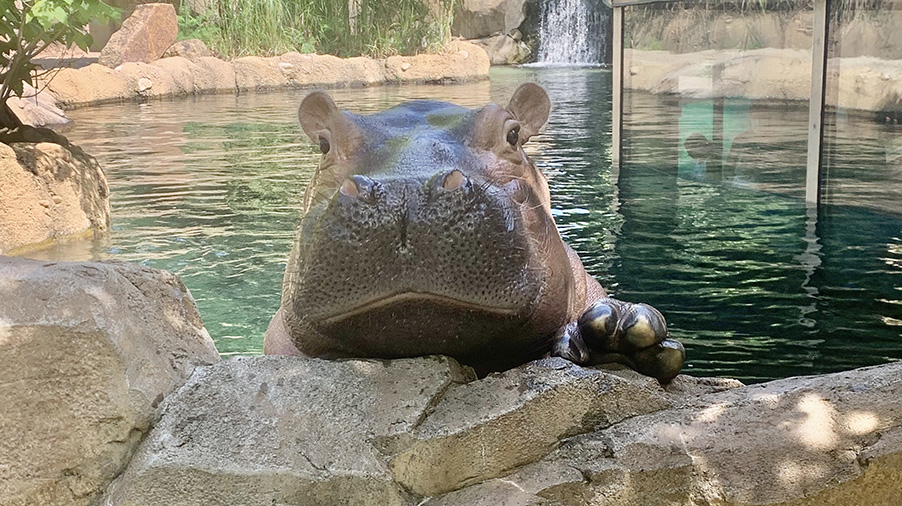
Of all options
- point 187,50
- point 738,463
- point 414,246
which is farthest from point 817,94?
point 187,50

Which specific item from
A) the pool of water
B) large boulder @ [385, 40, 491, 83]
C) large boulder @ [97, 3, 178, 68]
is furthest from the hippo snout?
large boulder @ [385, 40, 491, 83]

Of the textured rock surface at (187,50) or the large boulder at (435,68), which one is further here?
the large boulder at (435,68)

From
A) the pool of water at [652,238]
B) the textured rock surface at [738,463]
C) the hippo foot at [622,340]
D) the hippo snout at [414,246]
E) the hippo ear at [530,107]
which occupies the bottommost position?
the pool of water at [652,238]

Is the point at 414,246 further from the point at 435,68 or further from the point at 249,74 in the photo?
the point at 435,68

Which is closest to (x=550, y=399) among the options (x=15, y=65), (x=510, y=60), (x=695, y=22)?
(x=15, y=65)

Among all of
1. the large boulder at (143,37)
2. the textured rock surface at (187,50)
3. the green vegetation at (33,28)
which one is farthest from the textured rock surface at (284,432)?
the textured rock surface at (187,50)

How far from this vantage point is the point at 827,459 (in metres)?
2.30

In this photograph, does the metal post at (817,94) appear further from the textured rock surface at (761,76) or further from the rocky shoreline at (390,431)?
the rocky shoreline at (390,431)

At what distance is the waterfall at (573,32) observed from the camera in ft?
94.4

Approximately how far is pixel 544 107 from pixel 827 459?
139cm

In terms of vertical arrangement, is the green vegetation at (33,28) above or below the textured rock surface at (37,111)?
above

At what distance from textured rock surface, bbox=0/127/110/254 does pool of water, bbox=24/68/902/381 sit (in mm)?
225

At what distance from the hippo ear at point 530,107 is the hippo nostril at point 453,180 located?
0.83 m

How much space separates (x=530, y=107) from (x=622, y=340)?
88cm
